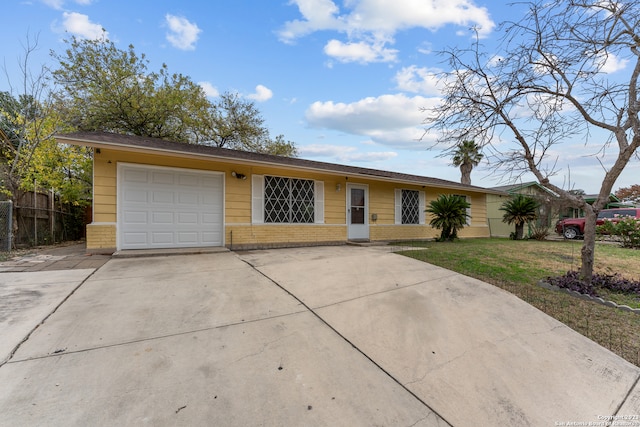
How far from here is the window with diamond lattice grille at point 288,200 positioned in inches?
333

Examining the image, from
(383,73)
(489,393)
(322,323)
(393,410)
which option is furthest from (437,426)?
(383,73)

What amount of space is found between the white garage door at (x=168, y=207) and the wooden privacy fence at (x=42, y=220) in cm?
318

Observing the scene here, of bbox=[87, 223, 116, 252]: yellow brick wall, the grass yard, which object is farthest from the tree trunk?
bbox=[87, 223, 116, 252]: yellow brick wall

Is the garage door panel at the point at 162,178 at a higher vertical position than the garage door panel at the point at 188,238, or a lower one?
higher

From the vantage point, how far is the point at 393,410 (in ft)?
6.04

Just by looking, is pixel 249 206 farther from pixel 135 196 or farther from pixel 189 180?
pixel 135 196

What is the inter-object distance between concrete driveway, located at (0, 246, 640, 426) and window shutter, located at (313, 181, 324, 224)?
544cm

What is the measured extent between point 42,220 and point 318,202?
28.4ft

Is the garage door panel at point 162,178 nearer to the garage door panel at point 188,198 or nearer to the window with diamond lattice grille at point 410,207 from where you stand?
the garage door panel at point 188,198

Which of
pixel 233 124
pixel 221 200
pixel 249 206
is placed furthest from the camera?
pixel 233 124

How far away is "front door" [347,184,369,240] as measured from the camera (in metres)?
10.1

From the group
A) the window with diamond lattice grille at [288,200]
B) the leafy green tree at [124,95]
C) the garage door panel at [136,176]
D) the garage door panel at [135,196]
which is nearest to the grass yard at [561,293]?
the window with diamond lattice grille at [288,200]

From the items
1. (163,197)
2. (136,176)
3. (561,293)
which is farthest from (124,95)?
(561,293)

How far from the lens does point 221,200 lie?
308 inches
